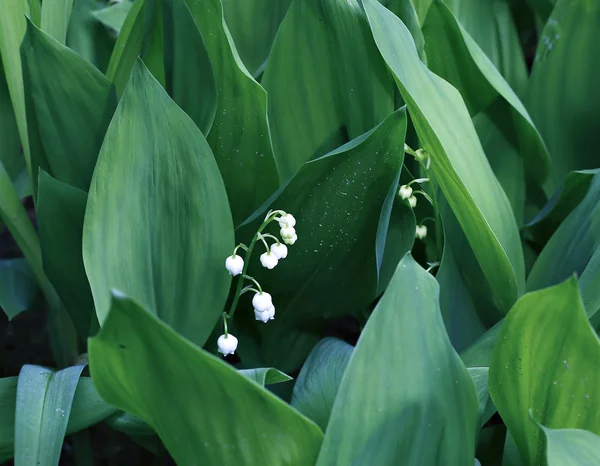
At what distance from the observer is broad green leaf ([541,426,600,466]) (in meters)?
0.42

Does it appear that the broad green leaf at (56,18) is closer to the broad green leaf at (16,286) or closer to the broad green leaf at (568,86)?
the broad green leaf at (16,286)

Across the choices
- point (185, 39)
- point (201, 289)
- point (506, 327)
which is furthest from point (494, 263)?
point (185, 39)

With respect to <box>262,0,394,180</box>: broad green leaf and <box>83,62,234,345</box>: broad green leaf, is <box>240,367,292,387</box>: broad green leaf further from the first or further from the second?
<box>262,0,394,180</box>: broad green leaf

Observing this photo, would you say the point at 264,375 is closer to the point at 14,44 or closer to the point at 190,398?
the point at 190,398

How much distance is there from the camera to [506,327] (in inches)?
20.0

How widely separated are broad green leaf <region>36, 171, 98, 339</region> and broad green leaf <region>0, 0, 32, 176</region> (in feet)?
0.56

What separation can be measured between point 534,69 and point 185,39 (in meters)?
0.50

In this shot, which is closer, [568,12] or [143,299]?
[143,299]

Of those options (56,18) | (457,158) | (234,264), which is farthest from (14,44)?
(457,158)

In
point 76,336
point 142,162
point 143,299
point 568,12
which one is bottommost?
point 76,336

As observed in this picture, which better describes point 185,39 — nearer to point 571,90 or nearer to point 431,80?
point 431,80

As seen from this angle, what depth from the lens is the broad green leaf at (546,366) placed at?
48 centimetres

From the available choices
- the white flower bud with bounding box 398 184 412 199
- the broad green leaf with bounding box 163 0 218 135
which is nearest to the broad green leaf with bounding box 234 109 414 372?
the white flower bud with bounding box 398 184 412 199

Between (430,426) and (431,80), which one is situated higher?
(431,80)
